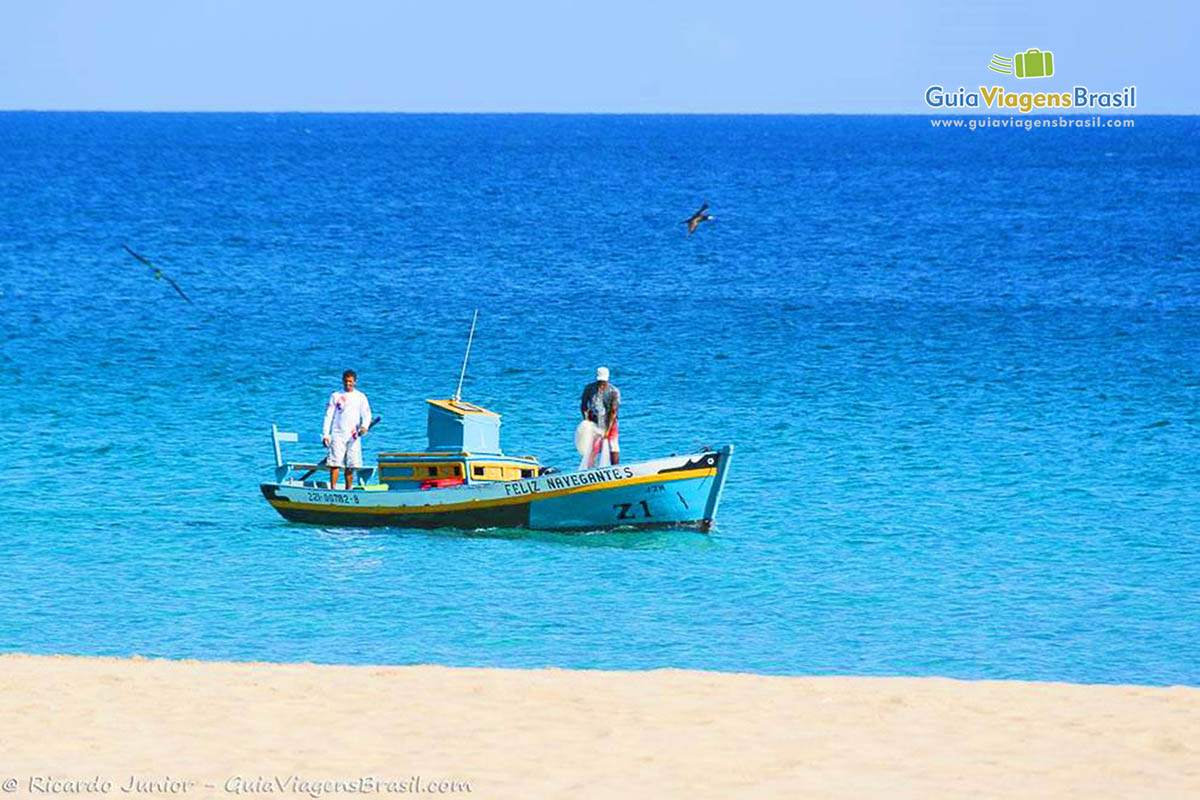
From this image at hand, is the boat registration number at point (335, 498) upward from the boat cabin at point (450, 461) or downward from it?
downward

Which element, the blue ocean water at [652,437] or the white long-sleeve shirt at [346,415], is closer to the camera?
the blue ocean water at [652,437]

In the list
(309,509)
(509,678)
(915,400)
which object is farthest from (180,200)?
(509,678)

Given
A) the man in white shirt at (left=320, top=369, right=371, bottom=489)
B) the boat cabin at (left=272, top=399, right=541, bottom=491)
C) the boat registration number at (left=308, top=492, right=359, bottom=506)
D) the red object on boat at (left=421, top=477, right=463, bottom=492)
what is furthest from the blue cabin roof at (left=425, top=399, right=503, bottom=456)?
the boat registration number at (left=308, top=492, right=359, bottom=506)

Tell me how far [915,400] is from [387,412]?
1141 centimetres

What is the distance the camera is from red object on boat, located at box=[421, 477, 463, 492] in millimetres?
23969

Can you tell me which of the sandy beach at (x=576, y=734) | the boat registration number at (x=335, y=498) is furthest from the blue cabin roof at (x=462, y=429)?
the sandy beach at (x=576, y=734)

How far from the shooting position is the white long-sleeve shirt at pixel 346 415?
23.2 meters

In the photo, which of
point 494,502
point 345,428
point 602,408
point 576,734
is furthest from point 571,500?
point 576,734

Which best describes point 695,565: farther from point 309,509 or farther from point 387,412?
point 387,412

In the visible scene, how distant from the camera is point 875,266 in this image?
234 ft

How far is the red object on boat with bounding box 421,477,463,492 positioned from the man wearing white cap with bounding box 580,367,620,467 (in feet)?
6.45

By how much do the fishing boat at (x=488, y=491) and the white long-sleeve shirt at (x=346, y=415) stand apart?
903 mm

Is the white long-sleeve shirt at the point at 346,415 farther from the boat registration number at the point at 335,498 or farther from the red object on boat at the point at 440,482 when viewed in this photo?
the red object on boat at the point at 440,482

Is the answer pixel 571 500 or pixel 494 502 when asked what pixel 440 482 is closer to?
pixel 494 502
